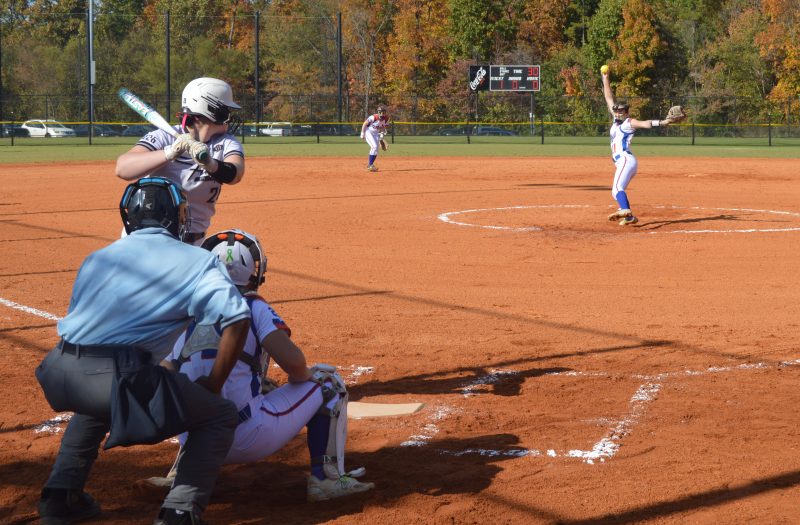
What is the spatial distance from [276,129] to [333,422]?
5102 centimetres

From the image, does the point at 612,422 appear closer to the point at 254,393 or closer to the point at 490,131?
the point at 254,393

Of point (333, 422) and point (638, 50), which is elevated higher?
point (638, 50)

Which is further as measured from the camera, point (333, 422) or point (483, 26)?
point (483, 26)

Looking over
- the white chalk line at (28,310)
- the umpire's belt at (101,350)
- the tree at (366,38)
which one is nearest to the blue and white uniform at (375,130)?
the white chalk line at (28,310)

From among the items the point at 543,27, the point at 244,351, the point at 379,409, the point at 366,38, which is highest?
the point at 543,27

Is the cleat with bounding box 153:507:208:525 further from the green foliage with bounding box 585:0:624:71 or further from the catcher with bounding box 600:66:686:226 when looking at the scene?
the green foliage with bounding box 585:0:624:71

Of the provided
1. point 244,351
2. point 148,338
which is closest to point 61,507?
point 148,338

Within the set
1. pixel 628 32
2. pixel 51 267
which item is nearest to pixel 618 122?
pixel 51 267

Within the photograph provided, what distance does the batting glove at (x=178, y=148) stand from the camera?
216 inches

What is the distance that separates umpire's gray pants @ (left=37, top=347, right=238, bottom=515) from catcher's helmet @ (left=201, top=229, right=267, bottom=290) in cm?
71

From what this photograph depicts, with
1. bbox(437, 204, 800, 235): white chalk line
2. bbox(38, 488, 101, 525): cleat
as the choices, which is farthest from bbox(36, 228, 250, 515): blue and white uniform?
bbox(437, 204, 800, 235): white chalk line

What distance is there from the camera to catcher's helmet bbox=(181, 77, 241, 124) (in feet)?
19.9

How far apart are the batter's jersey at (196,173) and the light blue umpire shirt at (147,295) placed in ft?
7.74

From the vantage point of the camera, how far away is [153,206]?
163 inches
